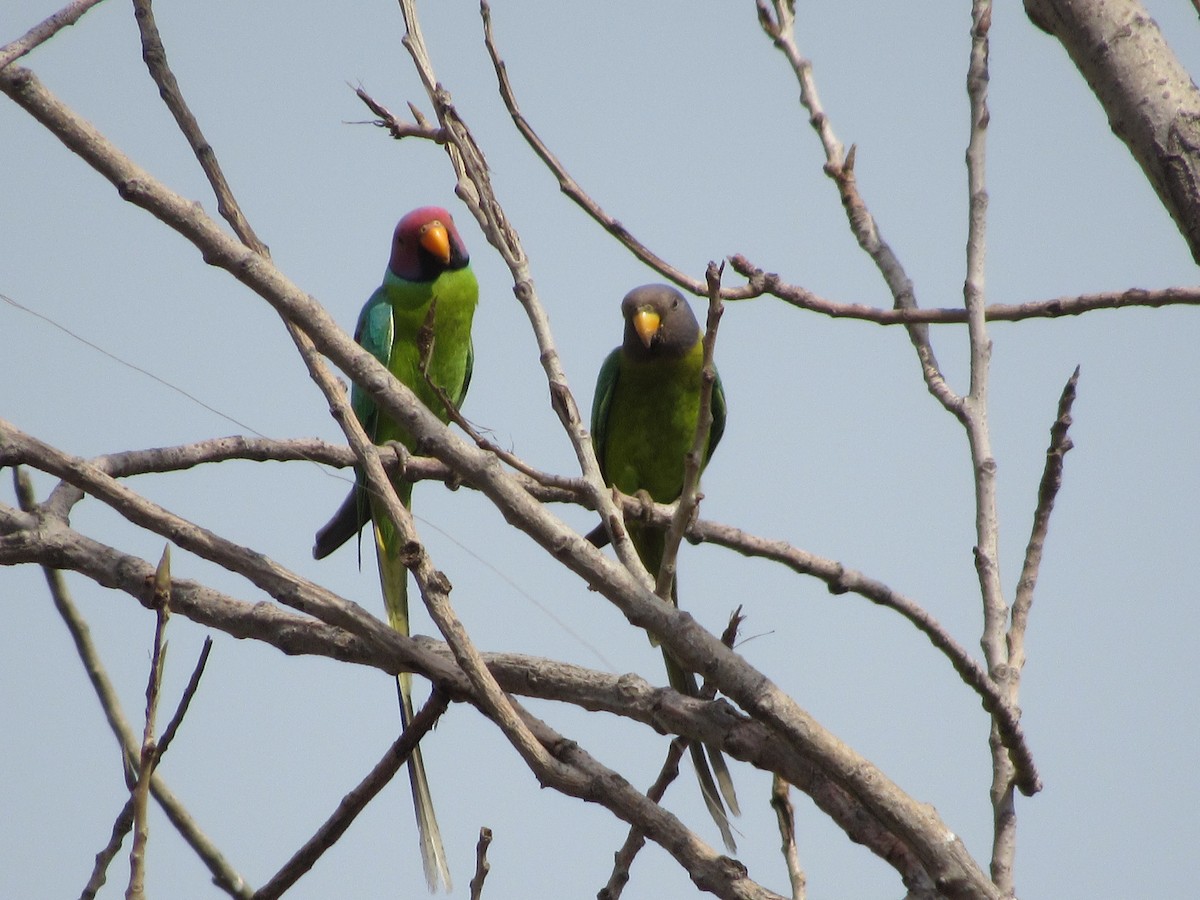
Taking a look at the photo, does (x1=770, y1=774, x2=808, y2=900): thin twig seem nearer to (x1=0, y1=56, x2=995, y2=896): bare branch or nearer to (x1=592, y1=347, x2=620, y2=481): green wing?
(x1=0, y1=56, x2=995, y2=896): bare branch

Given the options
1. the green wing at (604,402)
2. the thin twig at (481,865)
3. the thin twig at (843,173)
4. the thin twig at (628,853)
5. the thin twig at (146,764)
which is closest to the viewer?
the thin twig at (146,764)

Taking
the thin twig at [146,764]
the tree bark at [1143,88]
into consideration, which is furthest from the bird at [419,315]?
the thin twig at [146,764]

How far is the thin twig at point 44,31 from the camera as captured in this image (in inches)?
81.7

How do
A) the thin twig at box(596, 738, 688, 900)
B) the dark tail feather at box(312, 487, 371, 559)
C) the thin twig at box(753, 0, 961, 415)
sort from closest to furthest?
1. the thin twig at box(596, 738, 688, 900)
2. the thin twig at box(753, 0, 961, 415)
3. the dark tail feather at box(312, 487, 371, 559)

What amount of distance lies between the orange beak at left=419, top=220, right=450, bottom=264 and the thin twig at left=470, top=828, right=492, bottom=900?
171 inches

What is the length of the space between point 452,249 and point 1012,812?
4.45 m

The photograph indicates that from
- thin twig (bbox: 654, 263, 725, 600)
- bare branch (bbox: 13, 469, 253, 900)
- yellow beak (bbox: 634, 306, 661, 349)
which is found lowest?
bare branch (bbox: 13, 469, 253, 900)

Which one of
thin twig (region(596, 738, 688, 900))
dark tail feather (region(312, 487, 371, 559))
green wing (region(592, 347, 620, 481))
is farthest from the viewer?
green wing (region(592, 347, 620, 481))

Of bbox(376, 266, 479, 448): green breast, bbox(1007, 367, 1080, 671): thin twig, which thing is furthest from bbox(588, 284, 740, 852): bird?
bbox(1007, 367, 1080, 671): thin twig

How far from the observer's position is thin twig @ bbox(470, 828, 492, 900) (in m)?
1.92

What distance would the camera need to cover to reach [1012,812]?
7.38 ft

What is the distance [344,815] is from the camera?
7.42ft

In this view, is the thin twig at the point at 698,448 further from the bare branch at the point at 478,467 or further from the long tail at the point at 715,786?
the long tail at the point at 715,786

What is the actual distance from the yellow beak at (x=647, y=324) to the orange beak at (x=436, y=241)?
3.72 ft
